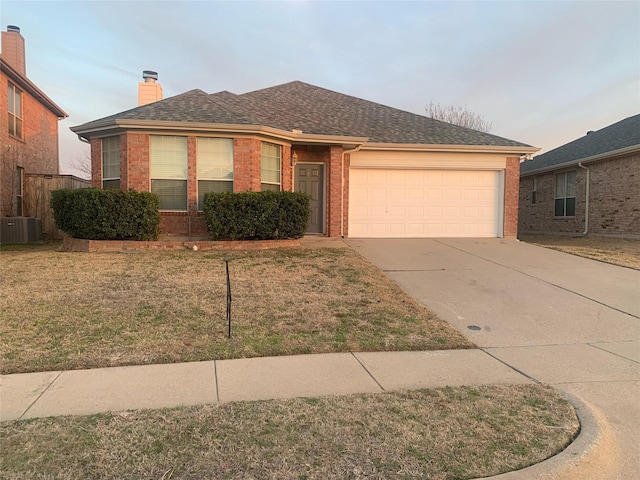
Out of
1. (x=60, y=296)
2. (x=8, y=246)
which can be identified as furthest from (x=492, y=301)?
(x=8, y=246)

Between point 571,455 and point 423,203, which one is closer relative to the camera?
point 571,455

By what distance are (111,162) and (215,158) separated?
301 centimetres

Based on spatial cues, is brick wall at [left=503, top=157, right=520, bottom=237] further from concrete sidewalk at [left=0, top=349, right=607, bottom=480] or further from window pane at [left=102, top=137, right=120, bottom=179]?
window pane at [left=102, top=137, right=120, bottom=179]

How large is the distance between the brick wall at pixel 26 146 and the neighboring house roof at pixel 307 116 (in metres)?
5.03

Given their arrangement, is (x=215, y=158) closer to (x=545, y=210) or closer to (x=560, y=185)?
(x=560, y=185)

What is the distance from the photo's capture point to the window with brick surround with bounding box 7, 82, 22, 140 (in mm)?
15438

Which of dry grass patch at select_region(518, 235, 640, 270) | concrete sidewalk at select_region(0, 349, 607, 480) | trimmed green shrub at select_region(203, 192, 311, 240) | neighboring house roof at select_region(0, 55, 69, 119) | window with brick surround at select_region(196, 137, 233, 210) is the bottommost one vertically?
concrete sidewalk at select_region(0, 349, 607, 480)

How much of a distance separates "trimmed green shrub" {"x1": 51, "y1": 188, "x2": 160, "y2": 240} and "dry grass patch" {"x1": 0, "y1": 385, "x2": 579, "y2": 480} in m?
7.84

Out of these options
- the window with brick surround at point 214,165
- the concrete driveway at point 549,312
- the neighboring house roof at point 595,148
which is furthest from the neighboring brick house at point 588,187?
the window with brick surround at point 214,165

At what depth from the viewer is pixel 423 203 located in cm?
1410

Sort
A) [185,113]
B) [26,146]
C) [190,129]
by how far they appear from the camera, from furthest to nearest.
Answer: [26,146] < [185,113] < [190,129]

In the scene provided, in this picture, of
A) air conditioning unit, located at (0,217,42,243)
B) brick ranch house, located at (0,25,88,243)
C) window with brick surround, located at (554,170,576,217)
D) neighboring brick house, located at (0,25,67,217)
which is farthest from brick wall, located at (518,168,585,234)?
neighboring brick house, located at (0,25,67,217)

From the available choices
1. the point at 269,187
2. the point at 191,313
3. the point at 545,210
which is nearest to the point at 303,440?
the point at 191,313

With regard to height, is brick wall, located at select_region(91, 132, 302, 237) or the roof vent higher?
the roof vent
